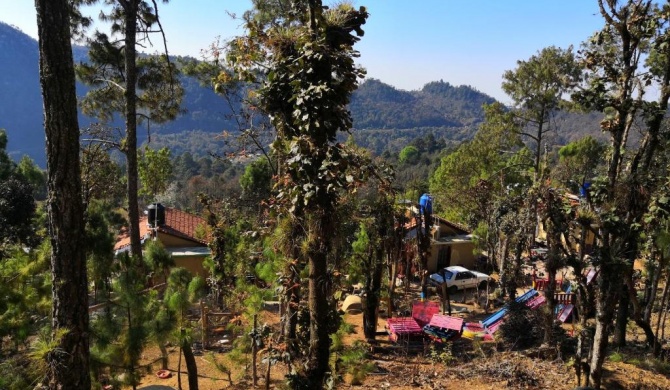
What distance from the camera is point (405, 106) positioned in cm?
18712

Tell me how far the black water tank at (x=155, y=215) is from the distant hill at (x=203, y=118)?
9669 centimetres

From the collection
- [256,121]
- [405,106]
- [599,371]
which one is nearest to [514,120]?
[256,121]

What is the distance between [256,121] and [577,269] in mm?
7260

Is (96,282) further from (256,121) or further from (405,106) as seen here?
(405,106)

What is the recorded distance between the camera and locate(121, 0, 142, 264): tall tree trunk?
9.28 metres

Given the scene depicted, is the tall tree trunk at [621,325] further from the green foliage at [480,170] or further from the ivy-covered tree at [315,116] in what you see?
the ivy-covered tree at [315,116]

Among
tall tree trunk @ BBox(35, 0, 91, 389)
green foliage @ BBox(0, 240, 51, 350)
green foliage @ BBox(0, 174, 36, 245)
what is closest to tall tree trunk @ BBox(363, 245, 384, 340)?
green foliage @ BBox(0, 240, 51, 350)

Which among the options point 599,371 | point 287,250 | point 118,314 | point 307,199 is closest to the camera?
point 307,199

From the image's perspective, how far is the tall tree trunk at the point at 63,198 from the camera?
3.84 metres

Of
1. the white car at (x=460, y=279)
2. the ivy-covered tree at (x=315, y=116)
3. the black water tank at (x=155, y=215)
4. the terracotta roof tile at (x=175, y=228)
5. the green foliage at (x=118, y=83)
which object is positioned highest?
the green foliage at (x=118, y=83)

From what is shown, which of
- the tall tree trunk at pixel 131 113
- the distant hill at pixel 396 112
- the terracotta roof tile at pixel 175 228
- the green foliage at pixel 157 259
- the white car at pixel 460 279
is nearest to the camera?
the green foliage at pixel 157 259

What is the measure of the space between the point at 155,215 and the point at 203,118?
14158cm

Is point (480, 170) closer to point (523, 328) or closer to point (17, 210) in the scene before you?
point (523, 328)

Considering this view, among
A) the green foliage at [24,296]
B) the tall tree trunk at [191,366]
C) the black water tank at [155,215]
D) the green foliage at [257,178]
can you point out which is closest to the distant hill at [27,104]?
the green foliage at [257,178]
